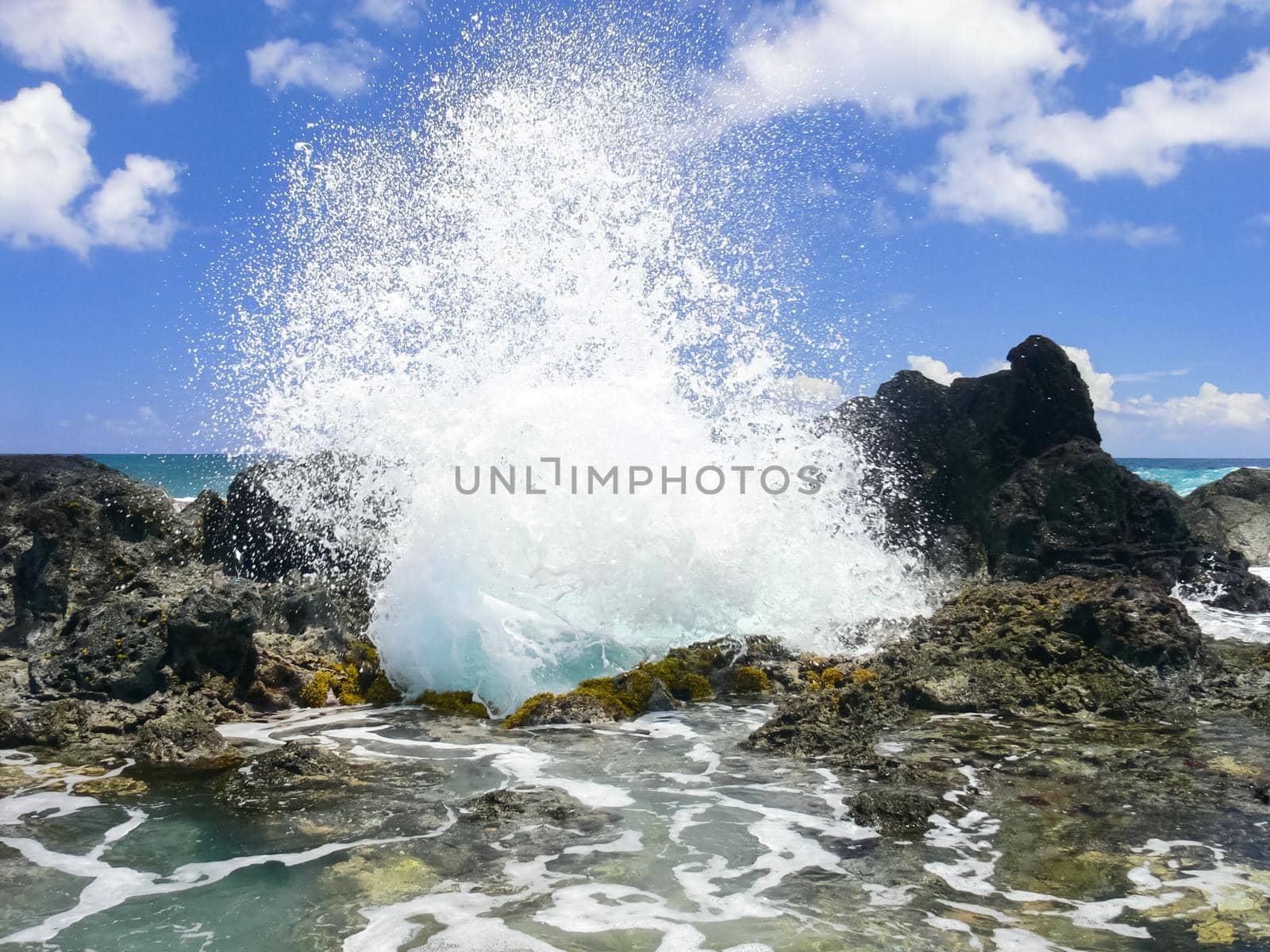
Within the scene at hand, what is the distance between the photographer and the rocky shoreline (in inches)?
273

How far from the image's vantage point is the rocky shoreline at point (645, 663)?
6.92m

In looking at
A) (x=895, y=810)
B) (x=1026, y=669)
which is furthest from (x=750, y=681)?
(x=895, y=810)

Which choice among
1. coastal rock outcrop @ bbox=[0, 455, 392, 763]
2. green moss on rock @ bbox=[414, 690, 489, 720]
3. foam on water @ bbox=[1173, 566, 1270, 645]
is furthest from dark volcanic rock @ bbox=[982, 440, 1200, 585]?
coastal rock outcrop @ bbox=[0, 455, 392, 763]

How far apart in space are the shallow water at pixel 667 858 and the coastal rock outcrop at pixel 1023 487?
22.8ft

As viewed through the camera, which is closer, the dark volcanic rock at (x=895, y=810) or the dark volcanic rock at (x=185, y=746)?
the dark volcanic rock at (x=895, y=810)

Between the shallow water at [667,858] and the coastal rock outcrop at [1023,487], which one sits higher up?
the coastal rock outcrop at [1023,487]

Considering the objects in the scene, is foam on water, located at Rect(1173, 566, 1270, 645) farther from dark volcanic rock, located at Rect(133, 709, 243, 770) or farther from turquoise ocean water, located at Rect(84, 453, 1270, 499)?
turquoise ocean water, located at Rect(84, 453, 1270, 499)

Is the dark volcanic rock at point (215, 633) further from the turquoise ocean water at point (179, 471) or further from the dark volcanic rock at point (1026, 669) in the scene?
the turquoise ocean water at point (179, 471)

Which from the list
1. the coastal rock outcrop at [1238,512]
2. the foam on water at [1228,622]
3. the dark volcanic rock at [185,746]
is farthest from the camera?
the coastal rock outcrop at [1238,512]

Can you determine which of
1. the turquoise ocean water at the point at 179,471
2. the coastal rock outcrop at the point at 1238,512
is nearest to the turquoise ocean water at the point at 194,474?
the turquoise ocean water at the point at 179,471

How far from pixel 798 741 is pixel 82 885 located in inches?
175

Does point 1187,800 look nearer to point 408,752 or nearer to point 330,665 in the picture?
point 408,752

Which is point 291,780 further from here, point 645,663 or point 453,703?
point 645,663

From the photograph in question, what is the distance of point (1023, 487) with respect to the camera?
45.1 ft
